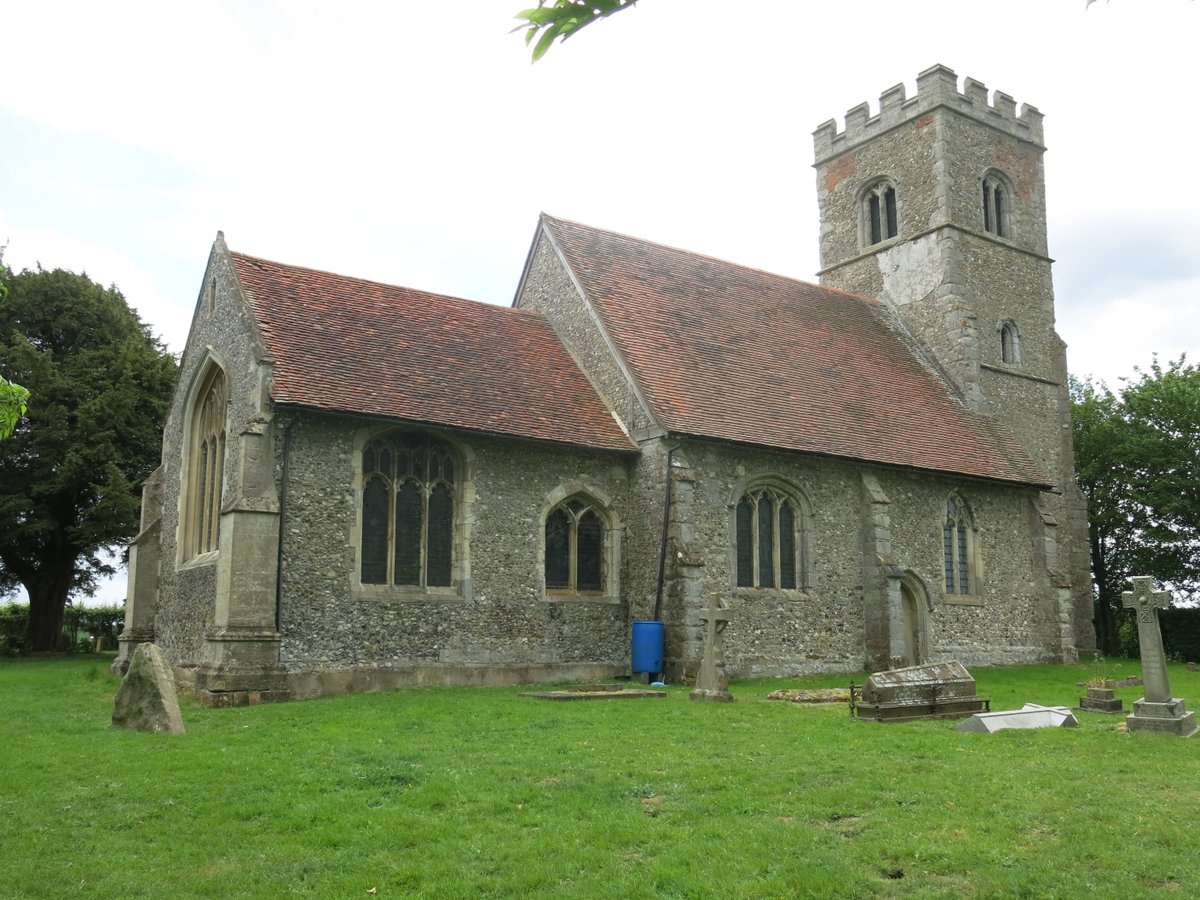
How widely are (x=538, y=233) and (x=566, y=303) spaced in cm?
235

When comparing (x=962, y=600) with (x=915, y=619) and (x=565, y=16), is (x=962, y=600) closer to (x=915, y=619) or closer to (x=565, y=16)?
(x=915, y=619)

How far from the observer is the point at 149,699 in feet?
40.3

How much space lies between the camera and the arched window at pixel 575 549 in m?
18.8

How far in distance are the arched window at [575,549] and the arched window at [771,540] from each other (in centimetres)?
270

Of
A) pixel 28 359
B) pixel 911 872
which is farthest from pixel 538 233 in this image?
pixel 911 872

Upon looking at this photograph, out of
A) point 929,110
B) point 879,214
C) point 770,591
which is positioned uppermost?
point 929,110

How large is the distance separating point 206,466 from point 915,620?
48.1ft

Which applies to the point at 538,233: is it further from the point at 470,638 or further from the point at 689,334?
the point at 470,638

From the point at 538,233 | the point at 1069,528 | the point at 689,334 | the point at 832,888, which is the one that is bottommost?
the point at 832,888

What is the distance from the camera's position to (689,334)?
22.4 meters

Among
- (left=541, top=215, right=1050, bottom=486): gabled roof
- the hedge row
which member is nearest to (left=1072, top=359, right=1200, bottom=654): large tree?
(left=541, top=215, right=1050, bottom=486): gabled roof

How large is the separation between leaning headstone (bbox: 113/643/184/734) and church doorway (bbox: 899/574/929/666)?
48.3 feet

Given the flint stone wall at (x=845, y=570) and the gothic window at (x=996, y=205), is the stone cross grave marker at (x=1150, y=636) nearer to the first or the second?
the flint stone wall at (x=845, y=570)

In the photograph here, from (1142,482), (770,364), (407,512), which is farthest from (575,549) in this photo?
(1142,482)
